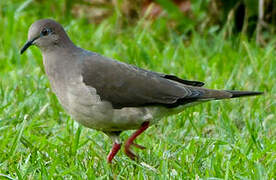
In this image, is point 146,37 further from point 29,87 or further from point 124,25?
point 29,87

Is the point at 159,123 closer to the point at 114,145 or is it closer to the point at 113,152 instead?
the point at 114,145

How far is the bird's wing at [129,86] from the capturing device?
213 inches

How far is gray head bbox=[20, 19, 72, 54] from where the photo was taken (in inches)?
222

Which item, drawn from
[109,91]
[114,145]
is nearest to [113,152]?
[114,145]

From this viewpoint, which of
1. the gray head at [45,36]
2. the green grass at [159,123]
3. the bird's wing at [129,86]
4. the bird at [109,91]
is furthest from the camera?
the gray head at [45,36]

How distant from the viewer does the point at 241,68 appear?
7.51 m

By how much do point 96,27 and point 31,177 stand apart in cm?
510

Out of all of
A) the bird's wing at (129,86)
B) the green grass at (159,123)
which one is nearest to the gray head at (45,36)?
the bird's wing at (129,86)

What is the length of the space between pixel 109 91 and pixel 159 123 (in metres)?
1.05

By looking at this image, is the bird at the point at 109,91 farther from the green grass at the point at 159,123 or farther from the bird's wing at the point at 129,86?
the green grass at the point at 159,123

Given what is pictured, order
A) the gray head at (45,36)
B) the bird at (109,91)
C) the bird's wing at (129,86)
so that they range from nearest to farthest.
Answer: the bird at (109,91), the bird's wing at (129,86), the gray head at (45,36)

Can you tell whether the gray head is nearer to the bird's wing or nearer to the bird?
the bird

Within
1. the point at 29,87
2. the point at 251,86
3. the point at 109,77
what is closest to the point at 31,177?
the point at 109,77

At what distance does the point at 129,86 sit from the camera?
5535 millimetres
